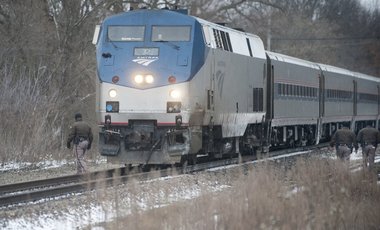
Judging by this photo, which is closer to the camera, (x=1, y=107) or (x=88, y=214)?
(x=88, y=214)

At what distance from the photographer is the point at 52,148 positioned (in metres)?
24.2

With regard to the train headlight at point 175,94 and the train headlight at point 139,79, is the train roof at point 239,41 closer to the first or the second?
the train headlight at point 175,94

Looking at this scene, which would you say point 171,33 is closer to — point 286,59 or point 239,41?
point 239,41

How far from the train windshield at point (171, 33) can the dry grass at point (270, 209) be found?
4991mm

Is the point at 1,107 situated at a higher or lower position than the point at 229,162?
higher

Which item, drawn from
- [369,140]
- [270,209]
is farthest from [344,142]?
[270,209]

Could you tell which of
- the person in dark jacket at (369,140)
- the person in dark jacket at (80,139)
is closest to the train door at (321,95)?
the person in dark jacket at (369,140)

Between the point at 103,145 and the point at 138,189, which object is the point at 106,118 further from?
the point at 138,189

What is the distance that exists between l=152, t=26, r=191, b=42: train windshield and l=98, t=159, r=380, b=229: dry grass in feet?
16.4

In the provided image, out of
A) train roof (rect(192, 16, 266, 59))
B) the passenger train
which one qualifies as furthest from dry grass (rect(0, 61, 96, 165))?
train roof (rect(192, 16, 266, 59))

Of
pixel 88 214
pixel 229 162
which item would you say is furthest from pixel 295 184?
pixel 229 162

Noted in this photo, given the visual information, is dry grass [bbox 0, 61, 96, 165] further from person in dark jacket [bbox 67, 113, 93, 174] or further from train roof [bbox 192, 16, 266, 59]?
train roof [bbox 192, 16, 266, 59]

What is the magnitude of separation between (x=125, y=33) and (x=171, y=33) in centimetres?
106

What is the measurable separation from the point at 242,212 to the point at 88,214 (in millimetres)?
2583
